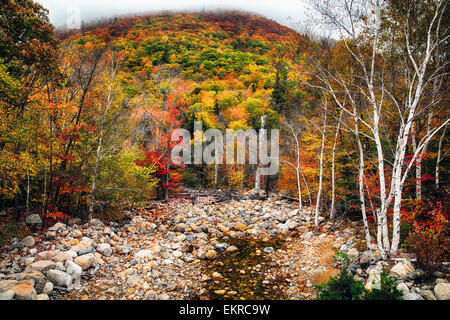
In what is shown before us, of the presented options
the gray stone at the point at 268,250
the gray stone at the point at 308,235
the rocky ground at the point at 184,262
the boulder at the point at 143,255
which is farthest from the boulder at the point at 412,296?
the boulder at the point at 143,255

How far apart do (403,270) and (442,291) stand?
0.98m

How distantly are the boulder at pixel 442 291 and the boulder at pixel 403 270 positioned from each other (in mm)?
745

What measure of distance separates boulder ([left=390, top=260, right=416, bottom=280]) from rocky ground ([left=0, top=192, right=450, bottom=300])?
0.07 ft

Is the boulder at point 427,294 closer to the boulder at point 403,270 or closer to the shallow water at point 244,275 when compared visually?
the boulder at point 403,270

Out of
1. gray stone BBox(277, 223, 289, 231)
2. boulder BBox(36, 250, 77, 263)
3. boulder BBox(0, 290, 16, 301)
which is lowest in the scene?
gray stone BBox(277, 223, 289, 231)

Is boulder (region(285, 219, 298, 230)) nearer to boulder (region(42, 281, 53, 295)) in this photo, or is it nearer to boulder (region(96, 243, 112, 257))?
boulder (region(96, 243, 112, 257))

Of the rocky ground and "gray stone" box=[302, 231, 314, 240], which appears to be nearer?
the rocky ground

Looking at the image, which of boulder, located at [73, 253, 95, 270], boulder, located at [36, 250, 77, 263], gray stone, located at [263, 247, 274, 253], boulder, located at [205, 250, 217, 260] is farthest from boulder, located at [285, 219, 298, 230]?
boulder, located at [36, 250, 77, 263]

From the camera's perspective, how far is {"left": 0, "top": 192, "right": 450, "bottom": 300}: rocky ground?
A: 5523 millimetres

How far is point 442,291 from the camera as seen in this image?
175 inches

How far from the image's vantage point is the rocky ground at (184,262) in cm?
552

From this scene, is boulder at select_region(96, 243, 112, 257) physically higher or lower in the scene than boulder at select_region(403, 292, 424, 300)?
lower

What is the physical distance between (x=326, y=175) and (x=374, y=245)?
5.97 m

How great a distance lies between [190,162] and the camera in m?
25.1
